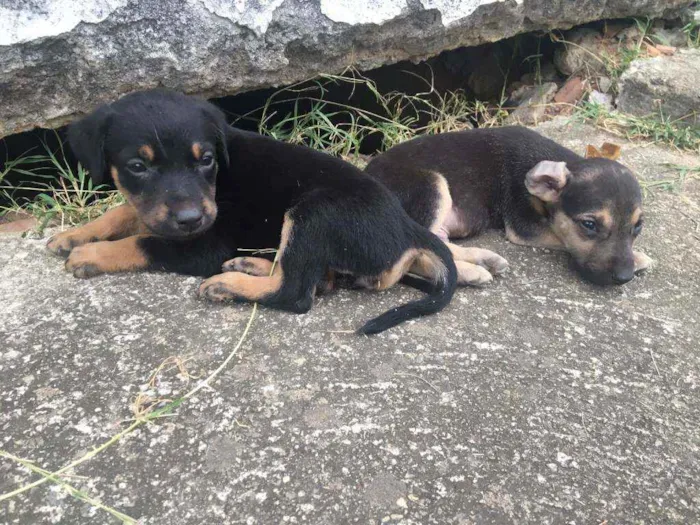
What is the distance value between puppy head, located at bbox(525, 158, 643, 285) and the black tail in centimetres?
101

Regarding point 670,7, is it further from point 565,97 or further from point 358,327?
point 358,327

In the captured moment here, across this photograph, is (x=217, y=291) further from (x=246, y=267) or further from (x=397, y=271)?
(x=397, y=271)

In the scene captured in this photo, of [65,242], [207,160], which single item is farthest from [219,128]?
[65,242]

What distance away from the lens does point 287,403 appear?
2.48 meters

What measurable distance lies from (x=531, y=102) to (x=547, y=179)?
98.9 inches

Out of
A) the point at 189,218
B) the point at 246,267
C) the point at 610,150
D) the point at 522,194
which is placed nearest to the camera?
the point at 189,218

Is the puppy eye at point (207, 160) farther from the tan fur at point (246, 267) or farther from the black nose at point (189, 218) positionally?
the tan fur at point (246, 267)

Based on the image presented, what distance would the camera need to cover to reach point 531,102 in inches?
241

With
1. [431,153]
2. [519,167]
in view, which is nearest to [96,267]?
[431,153]

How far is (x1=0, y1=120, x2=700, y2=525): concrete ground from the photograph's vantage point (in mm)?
2094

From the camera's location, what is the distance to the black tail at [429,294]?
2916 mm

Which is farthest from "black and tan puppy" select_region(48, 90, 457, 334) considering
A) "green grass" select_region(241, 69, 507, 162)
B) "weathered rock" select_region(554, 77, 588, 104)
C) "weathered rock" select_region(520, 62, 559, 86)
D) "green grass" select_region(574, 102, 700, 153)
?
"weathered rock" select_region(520, 62, 559, 86)

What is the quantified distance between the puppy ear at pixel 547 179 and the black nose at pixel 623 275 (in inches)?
27.7

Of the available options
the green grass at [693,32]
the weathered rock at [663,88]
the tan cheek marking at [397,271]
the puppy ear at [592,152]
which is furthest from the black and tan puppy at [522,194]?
the green grass at [693,32]
